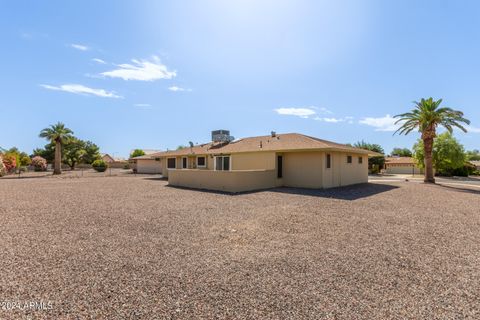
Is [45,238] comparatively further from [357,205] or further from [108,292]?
[357,205]

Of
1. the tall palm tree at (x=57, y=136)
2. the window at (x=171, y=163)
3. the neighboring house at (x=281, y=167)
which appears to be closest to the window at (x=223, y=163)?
the neighboring house at (x=281, y=167)

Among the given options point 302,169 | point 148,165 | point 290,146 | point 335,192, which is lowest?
point 335,192

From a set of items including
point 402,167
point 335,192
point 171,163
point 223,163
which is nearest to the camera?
point 335,192

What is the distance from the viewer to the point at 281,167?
61.5 feet

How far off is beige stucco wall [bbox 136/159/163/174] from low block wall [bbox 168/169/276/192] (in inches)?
915

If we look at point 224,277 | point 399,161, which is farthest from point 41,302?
point 399,161

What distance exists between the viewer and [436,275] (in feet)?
15.3

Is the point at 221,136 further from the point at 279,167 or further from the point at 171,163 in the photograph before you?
the point at 279,167

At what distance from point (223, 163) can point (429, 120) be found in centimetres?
1935

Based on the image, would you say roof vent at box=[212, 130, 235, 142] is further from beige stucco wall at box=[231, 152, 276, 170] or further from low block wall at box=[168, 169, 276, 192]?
low block wall at box=[168, 169, 276, 192]

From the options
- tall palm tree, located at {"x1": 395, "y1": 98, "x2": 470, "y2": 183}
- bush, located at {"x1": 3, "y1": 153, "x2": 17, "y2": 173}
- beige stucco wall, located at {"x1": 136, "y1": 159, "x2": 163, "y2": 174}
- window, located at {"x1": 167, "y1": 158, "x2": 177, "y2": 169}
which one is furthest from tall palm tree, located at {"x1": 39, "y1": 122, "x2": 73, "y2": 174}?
tall palm tree, located at {"x1": 395, "y1": 98, "x2": 470, "y2": 183}

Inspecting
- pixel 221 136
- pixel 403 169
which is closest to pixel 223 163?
pixel 221 136

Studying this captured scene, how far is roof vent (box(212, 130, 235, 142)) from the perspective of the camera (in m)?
26.4

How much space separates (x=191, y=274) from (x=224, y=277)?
59cm
